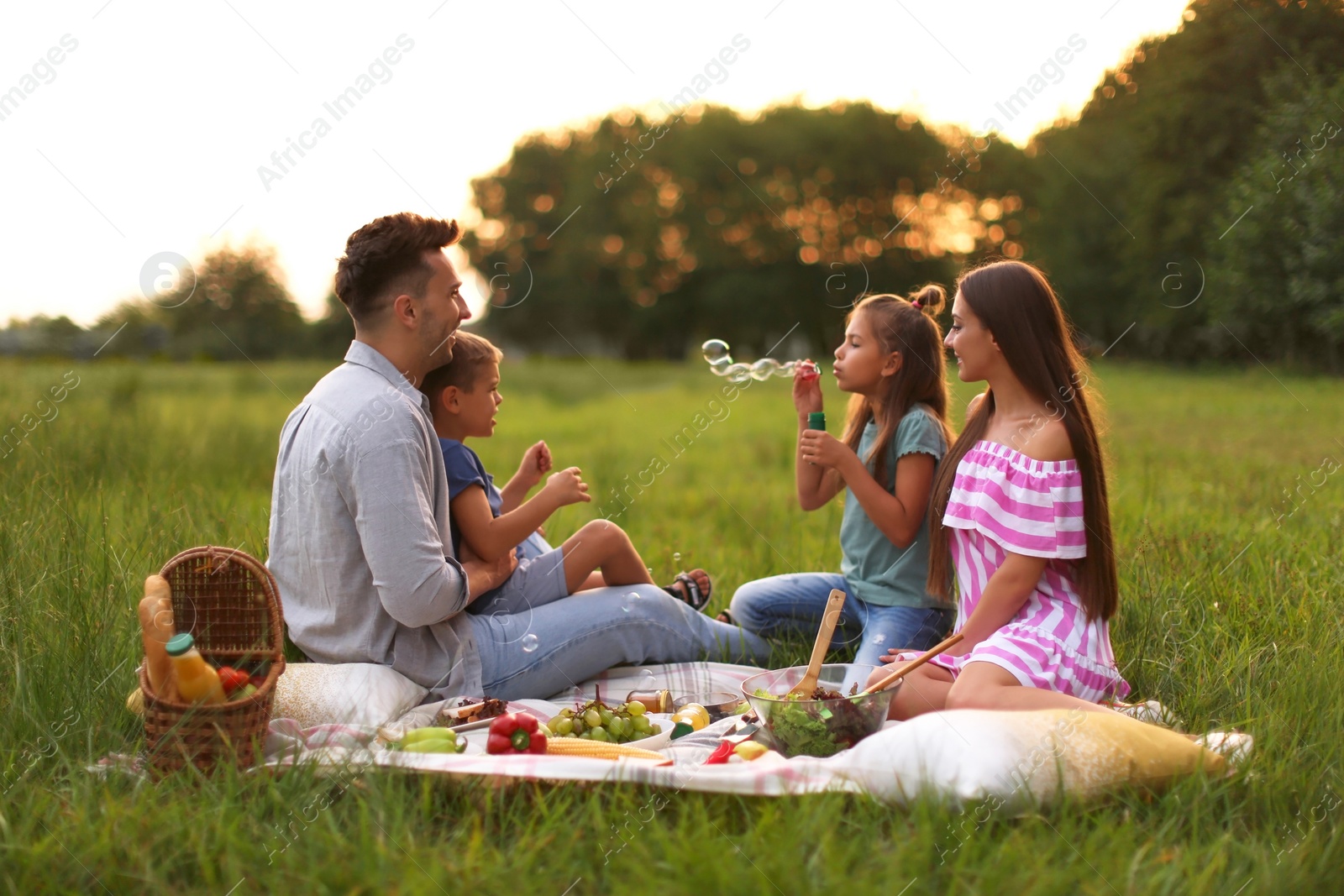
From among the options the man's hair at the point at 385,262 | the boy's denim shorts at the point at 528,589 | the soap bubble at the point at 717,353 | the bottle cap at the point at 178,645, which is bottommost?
Answer: the boy's denim shorts at the point at 528,589

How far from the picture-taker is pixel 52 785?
256cm

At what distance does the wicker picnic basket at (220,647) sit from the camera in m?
2.55

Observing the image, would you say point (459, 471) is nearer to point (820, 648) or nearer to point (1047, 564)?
point (820, 648)

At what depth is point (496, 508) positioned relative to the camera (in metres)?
3.75

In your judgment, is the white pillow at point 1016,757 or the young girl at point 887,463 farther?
the young girl at point 887,463

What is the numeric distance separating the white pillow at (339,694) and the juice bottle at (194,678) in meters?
0.37

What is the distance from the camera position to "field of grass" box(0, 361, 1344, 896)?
2072 millimetres

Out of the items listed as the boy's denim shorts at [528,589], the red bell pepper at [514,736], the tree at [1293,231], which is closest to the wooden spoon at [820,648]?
the red bell pepper at [514,736]

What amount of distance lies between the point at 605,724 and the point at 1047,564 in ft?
4.68

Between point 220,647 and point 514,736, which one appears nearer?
point 514,736

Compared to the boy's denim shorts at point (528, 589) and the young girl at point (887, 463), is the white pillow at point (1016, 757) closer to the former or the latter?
the young girl at point (887, 463)

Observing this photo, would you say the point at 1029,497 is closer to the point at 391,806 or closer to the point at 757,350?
the point at 391,806

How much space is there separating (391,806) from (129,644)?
1.42 meters

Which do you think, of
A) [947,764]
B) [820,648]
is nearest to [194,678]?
[820,648]
